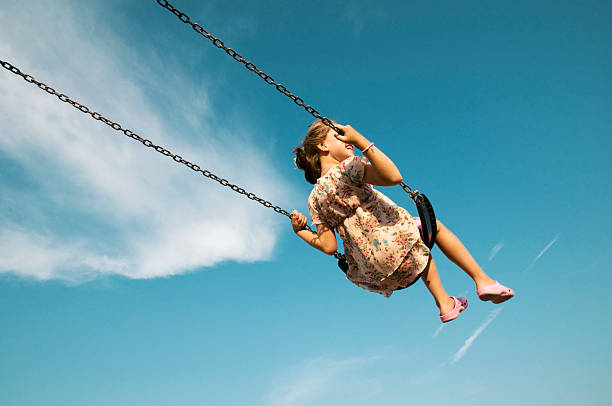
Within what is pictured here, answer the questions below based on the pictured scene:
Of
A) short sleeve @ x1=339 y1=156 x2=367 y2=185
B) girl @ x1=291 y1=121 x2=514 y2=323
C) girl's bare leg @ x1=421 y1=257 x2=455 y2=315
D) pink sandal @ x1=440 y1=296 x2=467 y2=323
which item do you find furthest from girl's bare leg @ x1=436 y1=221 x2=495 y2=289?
short sleeve @ x1=339 y1=156 x2=367 y2=185

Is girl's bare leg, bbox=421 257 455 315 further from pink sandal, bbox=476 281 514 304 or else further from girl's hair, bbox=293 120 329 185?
girl's hair, bbox=293 120 329 185

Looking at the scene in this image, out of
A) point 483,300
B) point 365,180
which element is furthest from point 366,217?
point 483,300

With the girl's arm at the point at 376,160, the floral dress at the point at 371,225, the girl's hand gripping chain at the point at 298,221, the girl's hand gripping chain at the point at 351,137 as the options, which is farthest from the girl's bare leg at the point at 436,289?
the girl's hand gripping chain at the point at 351,137

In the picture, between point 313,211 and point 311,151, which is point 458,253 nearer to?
point 313,211

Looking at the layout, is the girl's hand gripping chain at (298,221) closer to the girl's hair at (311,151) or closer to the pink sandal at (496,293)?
the girl's hair at (311,151)

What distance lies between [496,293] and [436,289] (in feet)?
1.54

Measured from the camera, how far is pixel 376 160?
114 inches

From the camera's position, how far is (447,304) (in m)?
3.51

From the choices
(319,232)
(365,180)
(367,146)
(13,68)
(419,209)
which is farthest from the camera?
(319,232)

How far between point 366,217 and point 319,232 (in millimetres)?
465

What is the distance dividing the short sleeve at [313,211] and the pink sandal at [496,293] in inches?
54.8

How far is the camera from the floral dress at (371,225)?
10.6 ft

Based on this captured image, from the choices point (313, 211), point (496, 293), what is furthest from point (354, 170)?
point (496, 293)

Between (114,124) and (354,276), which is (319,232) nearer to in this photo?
(354,276)
